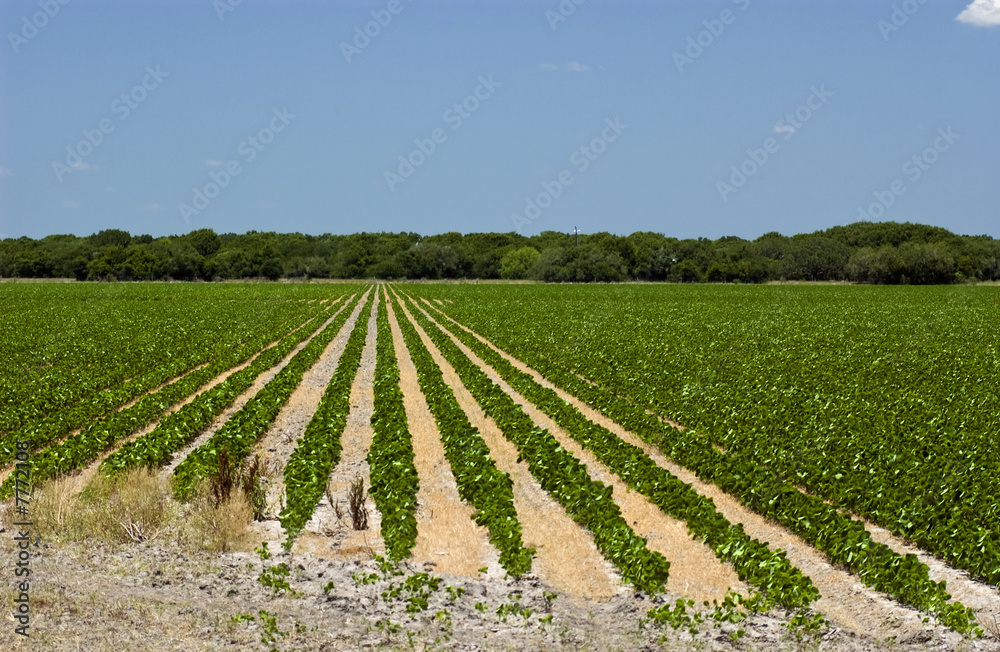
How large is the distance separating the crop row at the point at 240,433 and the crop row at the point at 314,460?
854mm

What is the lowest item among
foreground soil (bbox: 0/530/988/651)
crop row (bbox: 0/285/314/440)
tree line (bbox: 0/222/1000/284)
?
foreground soil (bbox: 0/530/988/651)

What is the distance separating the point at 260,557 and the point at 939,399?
49.3 ft

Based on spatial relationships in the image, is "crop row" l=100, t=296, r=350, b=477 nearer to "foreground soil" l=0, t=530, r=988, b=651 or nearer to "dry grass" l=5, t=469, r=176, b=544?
"dry grass" l=5, t=469, r=176, b=544

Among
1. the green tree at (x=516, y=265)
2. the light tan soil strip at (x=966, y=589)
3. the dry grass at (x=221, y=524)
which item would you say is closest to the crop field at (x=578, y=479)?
the light tan soil strip at (x=966, y=589)

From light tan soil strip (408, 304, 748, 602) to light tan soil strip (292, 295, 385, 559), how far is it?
3243 mm

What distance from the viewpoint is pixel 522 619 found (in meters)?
7.61

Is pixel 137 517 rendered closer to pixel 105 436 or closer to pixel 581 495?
pixel 105 436

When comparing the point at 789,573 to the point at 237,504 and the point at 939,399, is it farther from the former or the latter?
the point at 939,399

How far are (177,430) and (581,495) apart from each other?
7.57m

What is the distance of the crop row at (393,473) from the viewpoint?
959 centimetres

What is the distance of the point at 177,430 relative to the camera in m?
14.4

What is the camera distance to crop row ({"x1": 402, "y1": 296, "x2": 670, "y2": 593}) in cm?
850

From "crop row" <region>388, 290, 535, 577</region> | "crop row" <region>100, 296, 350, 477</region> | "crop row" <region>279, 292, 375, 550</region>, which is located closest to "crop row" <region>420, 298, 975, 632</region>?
"crop row" <region>388, 290, 535, 577</region>

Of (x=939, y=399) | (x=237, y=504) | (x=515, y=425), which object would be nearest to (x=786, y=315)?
(x=939, y=399)
